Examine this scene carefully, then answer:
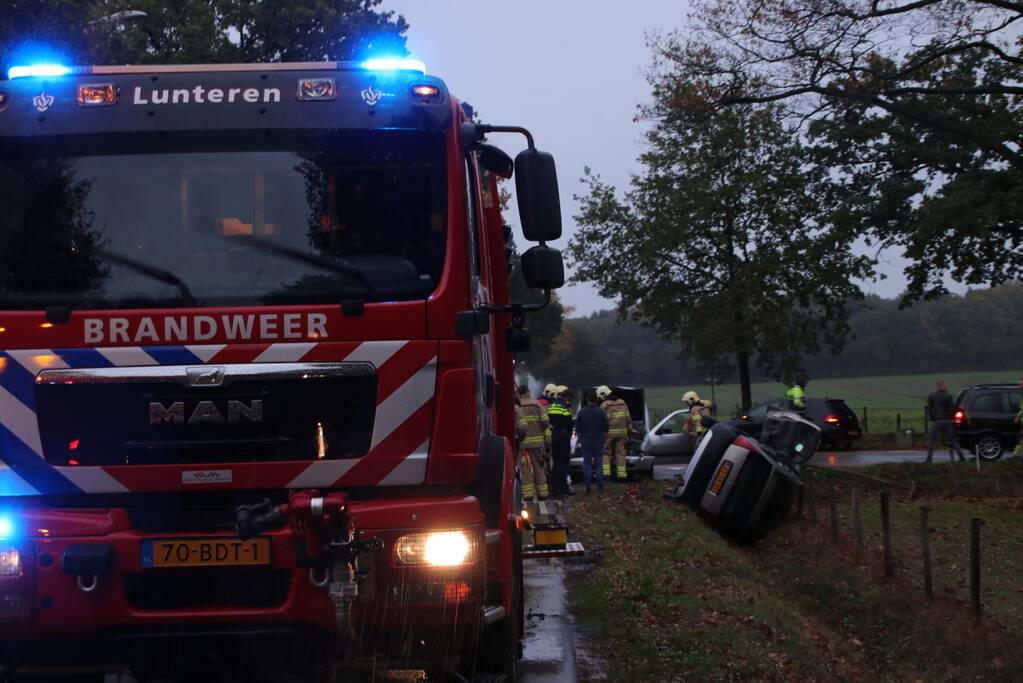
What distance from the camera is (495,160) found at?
21.9 ft

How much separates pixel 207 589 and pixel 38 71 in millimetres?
2603

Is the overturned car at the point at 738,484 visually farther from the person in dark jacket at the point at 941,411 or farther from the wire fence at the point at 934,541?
the person in dark jacket at the point at 941,411

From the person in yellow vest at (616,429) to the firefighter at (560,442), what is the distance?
2.38ft

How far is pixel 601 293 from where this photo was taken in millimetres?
38188

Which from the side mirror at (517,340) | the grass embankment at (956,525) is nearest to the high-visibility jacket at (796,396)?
the grass embankment at (956,525)

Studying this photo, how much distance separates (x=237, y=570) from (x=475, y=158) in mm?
2518

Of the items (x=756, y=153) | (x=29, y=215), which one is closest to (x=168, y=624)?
(x=29, y=215)

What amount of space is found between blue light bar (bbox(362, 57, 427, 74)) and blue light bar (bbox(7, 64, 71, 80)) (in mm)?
1430

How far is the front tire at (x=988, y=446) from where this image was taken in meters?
29.5

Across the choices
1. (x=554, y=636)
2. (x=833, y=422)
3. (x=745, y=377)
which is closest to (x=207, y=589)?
(x=554, y=636)

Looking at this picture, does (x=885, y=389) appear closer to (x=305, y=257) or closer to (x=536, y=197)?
(x=536, y=197)

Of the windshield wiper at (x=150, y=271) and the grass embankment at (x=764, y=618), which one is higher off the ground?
the windshield wiper at (x=150, y=271)

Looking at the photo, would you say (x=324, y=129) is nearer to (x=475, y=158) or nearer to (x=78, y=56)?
(x=475, y=158)

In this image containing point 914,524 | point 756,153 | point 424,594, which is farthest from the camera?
point 756,153
